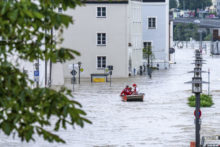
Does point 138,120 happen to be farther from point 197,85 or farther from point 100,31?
point 100,31

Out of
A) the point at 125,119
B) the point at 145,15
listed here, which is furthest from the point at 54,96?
the point at 145,15

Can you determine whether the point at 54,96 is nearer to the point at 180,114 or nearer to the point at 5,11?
the point at 5,11

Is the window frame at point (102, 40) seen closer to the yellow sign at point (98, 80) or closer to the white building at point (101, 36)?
the white building at point (101, 36)

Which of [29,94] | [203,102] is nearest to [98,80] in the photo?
[203,102]

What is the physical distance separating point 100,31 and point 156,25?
21653 mm

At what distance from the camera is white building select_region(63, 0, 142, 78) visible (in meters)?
73.4

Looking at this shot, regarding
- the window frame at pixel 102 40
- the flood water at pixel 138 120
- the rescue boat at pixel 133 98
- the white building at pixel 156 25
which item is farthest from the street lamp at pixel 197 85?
the white building at pixel 156 25

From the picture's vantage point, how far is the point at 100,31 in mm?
73562

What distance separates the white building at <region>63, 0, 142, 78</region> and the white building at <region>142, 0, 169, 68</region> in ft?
65.1

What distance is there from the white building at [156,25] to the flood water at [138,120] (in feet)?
102

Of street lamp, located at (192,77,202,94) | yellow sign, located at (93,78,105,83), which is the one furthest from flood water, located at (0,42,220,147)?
yellow sign, located at (93,78,105,83)

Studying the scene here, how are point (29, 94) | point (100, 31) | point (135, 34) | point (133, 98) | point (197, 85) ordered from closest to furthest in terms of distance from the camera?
point (29, 94)
point (197, 85)
point (133, 98)
point (100, 31)
point (135, 34)

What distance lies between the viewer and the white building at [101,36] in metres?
73.4

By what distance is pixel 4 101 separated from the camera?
9602mm
